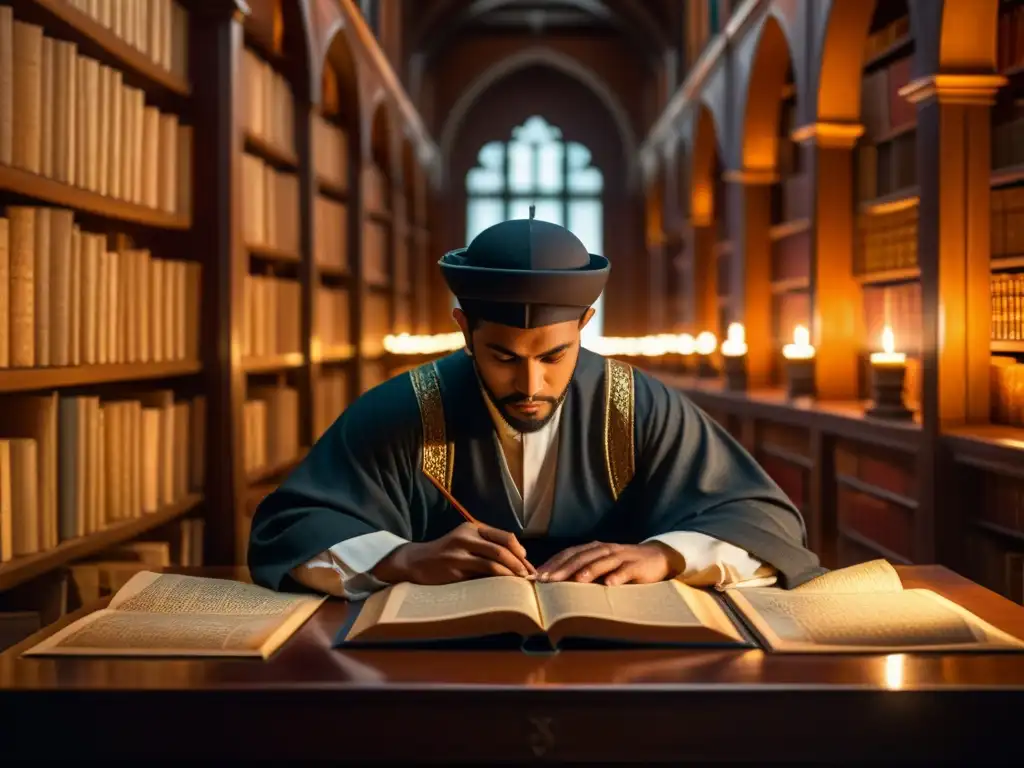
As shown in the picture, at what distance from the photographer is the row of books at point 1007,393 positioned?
4.09 metres

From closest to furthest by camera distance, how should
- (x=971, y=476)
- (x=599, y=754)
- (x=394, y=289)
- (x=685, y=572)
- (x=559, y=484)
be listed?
(x=599, y=754)
(x=685, y=572)
(x=559, y=484)
(x=971, y=476)
(x=394, y=289)

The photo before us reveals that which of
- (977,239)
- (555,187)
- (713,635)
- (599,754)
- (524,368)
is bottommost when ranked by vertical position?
(599,754)

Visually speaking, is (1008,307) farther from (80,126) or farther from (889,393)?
(80,126)

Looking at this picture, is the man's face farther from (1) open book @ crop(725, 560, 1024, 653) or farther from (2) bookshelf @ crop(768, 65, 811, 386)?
(2) bookshelf @ crop(768, 65, 811, 386)

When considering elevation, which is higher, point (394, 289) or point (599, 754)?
point (394, 289)

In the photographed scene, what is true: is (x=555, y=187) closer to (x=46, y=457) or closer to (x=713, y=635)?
(x=46, y=457)

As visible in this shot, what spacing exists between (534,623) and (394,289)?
8503mm

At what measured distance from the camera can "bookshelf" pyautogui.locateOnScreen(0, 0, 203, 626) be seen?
285cm

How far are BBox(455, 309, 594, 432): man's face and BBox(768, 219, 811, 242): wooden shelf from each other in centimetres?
473

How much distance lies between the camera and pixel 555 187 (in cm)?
1380

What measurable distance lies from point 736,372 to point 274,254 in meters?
2.90

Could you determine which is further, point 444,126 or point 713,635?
point 444,126

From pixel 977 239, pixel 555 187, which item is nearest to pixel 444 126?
pixel 555 187

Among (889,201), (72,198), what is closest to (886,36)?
(889,201)
